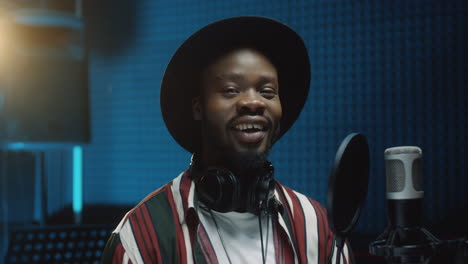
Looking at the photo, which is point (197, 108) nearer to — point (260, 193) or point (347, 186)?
point (260, 193)

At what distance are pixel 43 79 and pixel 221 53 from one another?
2.89 ft

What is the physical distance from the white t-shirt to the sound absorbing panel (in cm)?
84

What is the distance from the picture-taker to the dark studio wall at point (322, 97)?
1671 mm

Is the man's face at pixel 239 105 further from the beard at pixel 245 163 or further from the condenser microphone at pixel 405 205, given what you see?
the condenser microphone at pixel 405 205

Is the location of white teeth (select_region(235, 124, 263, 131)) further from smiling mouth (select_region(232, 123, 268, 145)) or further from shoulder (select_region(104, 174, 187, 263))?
shoulder (select_region(104, 174, 187, 263))

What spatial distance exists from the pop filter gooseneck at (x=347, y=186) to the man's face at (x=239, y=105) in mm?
274

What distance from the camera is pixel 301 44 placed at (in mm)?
1221

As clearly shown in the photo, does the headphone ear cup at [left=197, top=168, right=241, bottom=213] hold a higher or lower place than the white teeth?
lower

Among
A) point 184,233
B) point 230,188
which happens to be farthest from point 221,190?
point 184,233

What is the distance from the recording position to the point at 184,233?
1.04 meters

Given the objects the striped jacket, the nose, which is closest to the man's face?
the nose

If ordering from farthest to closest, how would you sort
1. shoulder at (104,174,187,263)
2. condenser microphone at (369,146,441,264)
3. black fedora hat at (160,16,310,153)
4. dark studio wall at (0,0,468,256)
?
1. dark studio wall at (0,0,468,256)
2. black fedora hat at (160,16,310,153)
3. shoulder at (104,174,187,263)
4. condenser microphone at (369,146,441,264)

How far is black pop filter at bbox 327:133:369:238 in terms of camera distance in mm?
765

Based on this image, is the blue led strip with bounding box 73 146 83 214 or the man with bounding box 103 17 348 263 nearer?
the man with bounding box 103 17 348 263
